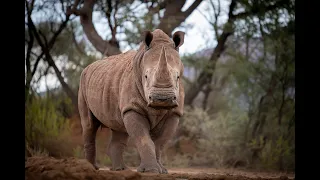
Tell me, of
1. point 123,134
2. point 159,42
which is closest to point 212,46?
point 123,134

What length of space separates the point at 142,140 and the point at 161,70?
0.93 metres

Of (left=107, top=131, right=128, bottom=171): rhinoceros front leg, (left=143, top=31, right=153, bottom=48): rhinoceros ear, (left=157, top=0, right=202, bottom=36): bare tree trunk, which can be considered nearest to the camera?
(left=143, top=31, right=153, bottom=48): rhinoceros ear

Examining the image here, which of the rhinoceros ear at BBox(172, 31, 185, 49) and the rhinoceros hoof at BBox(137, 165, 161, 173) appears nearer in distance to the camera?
the rhinoceros hoof at BBox(137, 165, 161, 173)

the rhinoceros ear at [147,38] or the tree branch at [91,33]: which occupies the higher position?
the tree branch at [91,33]

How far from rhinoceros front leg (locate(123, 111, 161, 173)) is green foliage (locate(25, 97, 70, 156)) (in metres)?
6.42

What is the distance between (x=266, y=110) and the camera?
1544cm

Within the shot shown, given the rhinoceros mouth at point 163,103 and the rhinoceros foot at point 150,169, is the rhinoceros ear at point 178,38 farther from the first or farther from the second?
the rhinoceros foot at point 150,169

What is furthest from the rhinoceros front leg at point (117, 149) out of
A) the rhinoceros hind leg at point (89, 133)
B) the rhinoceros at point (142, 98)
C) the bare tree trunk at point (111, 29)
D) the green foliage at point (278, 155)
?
the green foliage at point (278, 155)

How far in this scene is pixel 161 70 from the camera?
5805 mm

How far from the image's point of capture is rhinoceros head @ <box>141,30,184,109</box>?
18.8 ft

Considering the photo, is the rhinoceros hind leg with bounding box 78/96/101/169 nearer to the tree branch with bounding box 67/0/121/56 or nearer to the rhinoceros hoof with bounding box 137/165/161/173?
the rhinoceros hoof with bounding box 137/165/161/173

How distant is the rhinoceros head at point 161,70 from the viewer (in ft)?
18.8

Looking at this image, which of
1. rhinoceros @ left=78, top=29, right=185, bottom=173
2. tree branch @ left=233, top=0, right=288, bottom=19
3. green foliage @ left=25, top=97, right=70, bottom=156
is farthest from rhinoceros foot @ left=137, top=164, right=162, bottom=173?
tree branch @ left=233, top=0, right=288, bottom=19

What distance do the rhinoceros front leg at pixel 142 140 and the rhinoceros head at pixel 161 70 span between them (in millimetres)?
436
